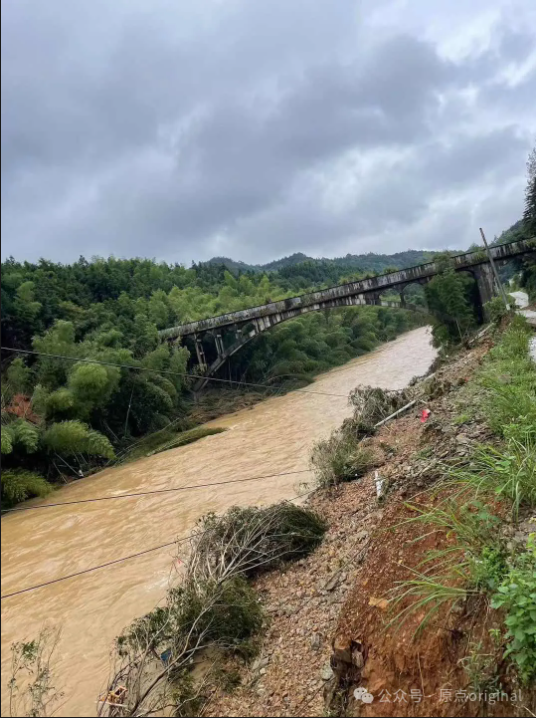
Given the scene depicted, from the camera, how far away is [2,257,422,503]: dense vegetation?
13344 millimetres

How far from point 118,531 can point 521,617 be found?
7308 mm

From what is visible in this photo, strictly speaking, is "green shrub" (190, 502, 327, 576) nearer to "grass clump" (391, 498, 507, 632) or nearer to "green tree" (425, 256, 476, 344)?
"grass clump" (391, 498, 507, 632)

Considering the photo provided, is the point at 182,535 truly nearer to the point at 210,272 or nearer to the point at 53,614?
the point at 53,614

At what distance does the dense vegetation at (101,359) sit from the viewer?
43.8ft

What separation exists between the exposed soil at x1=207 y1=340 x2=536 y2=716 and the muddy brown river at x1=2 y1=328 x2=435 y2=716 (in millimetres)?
1275

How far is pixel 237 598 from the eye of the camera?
4113mm

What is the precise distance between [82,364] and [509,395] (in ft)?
40.8

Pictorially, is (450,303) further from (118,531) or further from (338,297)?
(118,531)

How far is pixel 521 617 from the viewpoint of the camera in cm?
230

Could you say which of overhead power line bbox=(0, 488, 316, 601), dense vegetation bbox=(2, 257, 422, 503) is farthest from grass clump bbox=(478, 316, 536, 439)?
dense vegetation bbox=(2, 257, 422, 503)

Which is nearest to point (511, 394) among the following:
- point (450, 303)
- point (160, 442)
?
point (160, 442)

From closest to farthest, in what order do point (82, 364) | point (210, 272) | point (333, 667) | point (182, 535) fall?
point (333, 667) → point (182, 535) → point (82, 364) → point (210, 272)

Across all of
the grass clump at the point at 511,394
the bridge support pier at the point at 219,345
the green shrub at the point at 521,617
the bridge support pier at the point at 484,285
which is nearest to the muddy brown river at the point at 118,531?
the green shrub at the point at 521,617

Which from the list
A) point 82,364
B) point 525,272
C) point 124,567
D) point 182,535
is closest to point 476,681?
point 124,567
